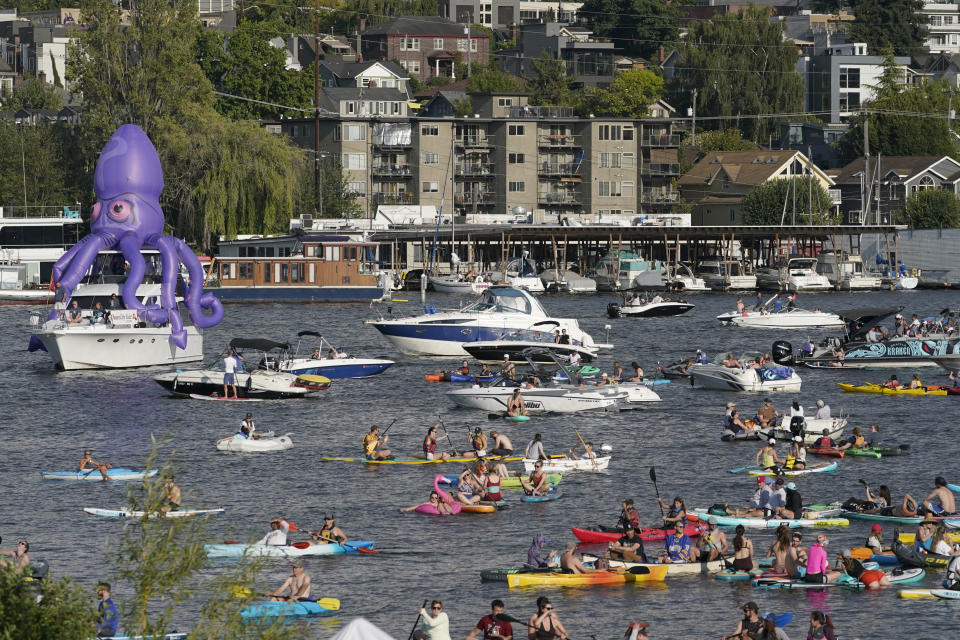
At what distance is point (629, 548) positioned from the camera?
1581 inches

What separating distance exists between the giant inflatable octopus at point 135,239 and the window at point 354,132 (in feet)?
259

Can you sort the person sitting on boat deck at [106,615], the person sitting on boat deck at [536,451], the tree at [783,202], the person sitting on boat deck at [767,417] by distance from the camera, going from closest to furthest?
1. the person sitting on boat deck at [106,615]
2. the person sitting on boat deck at [536,451]
3. the person sitting on boat deck at [767,417]
4. the tree at [783,202]

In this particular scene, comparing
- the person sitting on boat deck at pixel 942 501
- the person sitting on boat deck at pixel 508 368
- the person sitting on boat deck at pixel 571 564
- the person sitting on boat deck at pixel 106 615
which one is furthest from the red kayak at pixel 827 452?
the person sitting on boat deck at pixel 106 615

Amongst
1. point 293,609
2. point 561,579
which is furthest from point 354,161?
point 293,609

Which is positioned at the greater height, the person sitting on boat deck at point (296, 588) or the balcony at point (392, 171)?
the balcony at point (392, 171)

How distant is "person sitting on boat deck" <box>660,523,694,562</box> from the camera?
40281mm

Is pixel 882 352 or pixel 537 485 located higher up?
pixel 882 352

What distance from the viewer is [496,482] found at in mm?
48031

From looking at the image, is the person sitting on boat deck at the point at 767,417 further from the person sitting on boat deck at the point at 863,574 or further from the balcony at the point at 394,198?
the balcony at the point at 394,198

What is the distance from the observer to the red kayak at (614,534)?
4263cm

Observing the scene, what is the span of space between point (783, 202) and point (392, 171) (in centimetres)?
4236

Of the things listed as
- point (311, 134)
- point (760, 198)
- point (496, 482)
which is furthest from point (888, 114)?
point (496, 482)

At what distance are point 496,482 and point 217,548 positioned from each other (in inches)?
→ 420

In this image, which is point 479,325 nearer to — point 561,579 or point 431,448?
point 431,448
